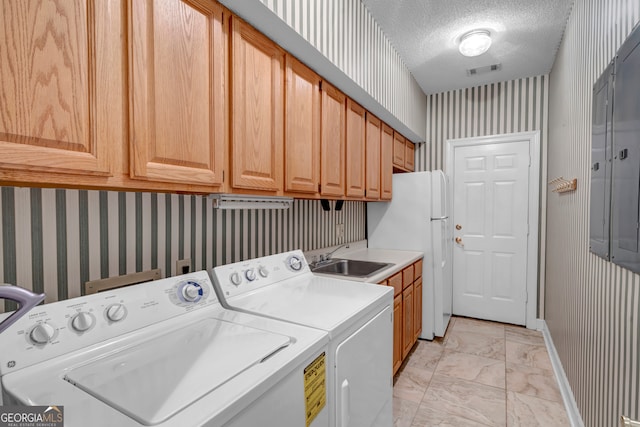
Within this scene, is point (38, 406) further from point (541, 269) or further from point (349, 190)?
point (541, 269)

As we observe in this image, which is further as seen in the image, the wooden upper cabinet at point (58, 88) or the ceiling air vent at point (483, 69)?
the ceiling air vent at point (483, 69)

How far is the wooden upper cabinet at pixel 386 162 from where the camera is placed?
2857mm

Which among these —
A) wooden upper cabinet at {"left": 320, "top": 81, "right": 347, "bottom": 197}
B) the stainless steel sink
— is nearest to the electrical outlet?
wooden upper cabinet at {"left": 320, "top": 81, "right": 347, "bottom": 197}

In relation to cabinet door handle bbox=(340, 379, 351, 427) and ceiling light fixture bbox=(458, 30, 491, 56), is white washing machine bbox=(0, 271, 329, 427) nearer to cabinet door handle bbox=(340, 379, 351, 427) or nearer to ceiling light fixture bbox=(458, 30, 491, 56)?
cabinet door handle bbox=(340, 379, 351, 427)

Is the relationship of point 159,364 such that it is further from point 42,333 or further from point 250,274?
point 250,274

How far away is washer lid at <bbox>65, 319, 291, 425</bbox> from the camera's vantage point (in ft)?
2.24

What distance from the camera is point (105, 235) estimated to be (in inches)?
47.3

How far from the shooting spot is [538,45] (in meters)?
2.64

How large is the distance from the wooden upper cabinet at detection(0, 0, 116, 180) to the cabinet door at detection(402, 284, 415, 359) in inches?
86.5

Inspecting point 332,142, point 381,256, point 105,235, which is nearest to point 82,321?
point 105,235

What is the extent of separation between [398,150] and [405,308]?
1.63 m

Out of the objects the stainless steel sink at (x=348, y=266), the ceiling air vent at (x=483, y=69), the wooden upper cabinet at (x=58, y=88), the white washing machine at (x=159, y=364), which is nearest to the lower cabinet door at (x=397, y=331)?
the stainless steel sink at (x=348, y=266)

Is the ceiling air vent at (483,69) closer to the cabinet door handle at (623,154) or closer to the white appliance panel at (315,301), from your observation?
the cabinet door handle at (623,154)

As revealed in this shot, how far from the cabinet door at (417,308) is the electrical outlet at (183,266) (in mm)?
1949
